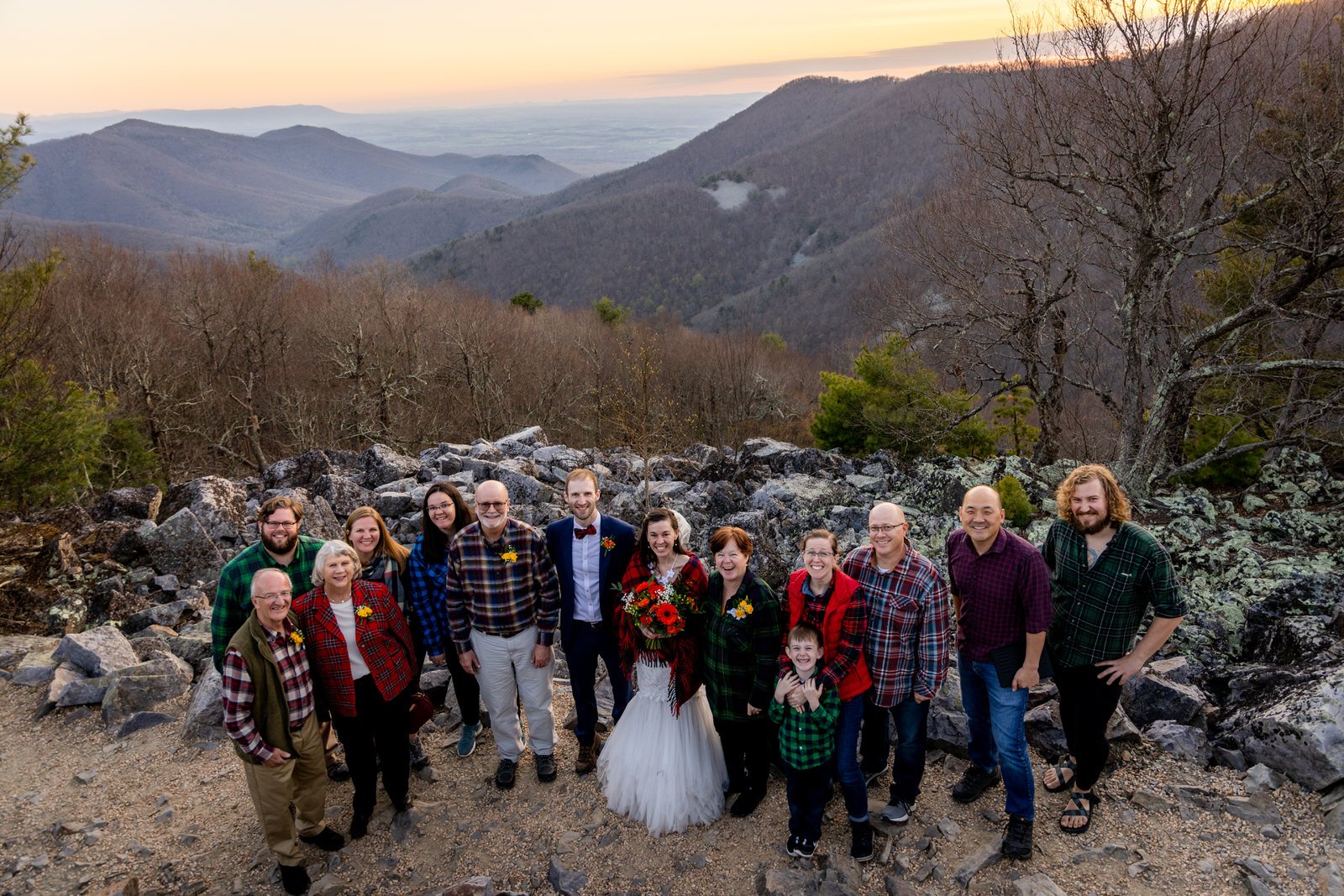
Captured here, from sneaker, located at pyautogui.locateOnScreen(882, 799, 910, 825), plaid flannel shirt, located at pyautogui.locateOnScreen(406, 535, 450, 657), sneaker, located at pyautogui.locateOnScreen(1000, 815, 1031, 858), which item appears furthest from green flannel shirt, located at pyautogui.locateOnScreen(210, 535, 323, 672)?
sneaker, located at pyautogui.locateOnScreen(1000, 815, 1031, 858)

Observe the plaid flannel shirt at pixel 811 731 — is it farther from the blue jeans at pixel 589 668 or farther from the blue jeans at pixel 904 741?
the blue jeans at pixel 589 668

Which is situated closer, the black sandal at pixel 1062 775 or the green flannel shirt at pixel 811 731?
the green flannel shirt at pixel 811 731

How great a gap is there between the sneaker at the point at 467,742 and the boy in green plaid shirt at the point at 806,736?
Result: 2554 mm

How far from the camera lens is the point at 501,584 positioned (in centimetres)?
479

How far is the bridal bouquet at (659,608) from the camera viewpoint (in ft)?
14.6

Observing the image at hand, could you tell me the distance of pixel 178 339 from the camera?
90.9 feet

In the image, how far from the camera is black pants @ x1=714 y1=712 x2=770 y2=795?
4547mm

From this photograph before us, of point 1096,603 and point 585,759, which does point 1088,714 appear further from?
point 585,759

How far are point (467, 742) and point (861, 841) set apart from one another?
9.72 feet

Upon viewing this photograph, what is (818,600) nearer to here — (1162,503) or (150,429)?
(1162,503)

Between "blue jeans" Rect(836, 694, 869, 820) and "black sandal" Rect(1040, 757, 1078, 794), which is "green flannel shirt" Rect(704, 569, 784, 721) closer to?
"blue jeans" Rect(836, 694, 869, 820)

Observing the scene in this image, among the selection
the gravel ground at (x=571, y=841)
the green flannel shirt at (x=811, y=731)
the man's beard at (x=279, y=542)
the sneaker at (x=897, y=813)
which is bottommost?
the gravel ground at (x=571, y=841)

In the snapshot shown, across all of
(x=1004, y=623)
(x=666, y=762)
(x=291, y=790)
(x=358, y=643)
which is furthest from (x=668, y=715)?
(x=291, y=790)

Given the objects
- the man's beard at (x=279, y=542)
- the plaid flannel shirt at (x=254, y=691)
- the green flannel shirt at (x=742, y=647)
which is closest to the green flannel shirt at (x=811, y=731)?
the green flannel shirt at (x=742, y=647)
